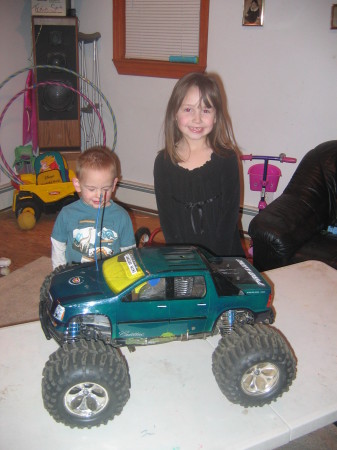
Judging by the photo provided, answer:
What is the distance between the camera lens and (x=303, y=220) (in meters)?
2.72

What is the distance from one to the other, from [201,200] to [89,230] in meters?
0.52

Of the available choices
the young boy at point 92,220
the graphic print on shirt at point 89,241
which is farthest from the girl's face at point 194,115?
Answer: the graphic print on shirt at point 89,241

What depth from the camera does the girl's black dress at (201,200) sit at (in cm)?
182

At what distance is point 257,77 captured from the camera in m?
3.45

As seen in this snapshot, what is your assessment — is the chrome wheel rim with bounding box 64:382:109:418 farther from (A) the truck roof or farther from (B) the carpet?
(B) the carpet

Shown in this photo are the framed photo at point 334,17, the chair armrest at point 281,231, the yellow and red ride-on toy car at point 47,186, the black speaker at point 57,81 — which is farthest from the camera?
the yellow and red ride-on toy car at point 47,186

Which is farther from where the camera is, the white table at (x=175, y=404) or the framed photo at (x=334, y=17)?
the framed photo at (x=334, y=17)

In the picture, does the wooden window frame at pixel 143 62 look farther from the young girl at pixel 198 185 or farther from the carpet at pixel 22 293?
the young girl at pixel 198 185

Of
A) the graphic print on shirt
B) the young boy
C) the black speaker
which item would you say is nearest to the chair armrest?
the young boy

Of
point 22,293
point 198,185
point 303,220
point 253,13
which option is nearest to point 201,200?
point 198,185

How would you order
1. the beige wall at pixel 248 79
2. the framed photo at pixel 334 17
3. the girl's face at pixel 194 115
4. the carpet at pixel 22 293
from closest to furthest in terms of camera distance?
the girl's face at pixel 194 115
the carpet at pixel 22 293
the framed photo at pixel 334 17
the beige wall at pixel 248 79

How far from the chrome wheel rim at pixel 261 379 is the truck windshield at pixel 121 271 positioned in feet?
1.21

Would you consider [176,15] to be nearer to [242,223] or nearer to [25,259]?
[242,223]

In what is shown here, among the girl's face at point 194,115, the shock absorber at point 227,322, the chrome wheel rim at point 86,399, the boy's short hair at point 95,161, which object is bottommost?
the chrome wheel rim at point 86,399
